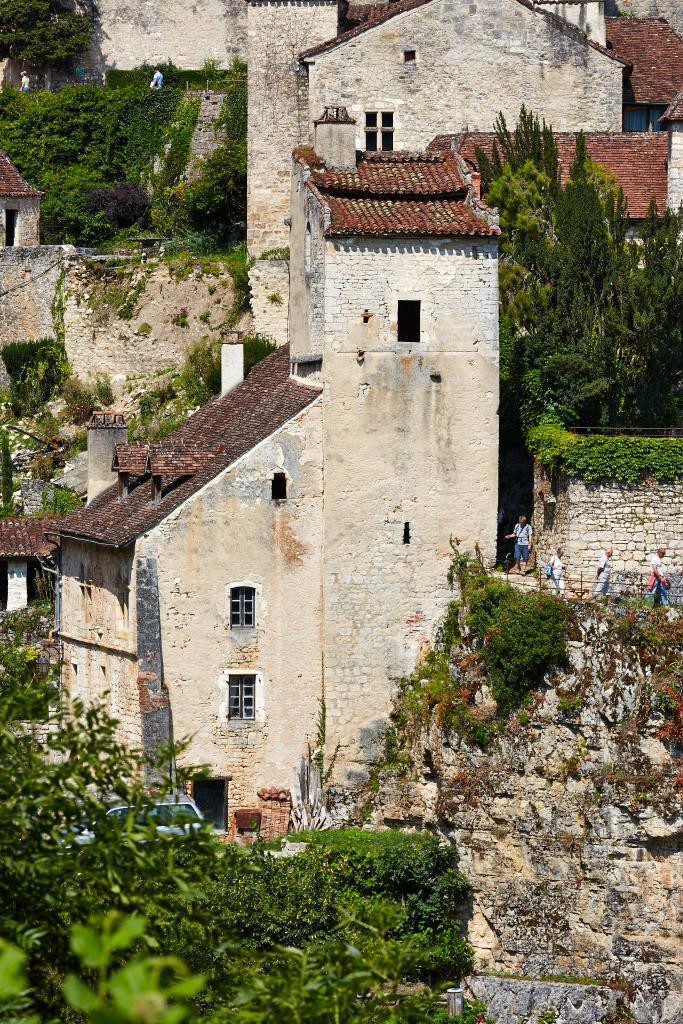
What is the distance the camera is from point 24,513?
172 feet

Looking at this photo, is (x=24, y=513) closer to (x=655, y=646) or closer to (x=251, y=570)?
(x=251, y=570)

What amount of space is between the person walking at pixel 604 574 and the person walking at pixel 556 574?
657 mm

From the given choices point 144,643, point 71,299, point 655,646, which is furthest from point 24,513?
point 655,646

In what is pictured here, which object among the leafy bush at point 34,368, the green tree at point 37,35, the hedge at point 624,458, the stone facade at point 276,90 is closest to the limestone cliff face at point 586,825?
the hedge at point 624,458

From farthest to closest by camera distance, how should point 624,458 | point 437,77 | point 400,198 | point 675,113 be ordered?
point 437,77
point 675,113
point 400,198
point 624,458

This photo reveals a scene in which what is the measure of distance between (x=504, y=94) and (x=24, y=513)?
16642 mm

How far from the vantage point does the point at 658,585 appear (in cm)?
3672

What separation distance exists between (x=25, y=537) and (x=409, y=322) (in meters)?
15.1

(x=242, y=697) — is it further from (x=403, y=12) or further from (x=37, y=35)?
(x=37, y=35)

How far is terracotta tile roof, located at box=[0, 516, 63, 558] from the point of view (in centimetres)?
4922

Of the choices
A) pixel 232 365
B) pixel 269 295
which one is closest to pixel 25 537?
pixel 232 365

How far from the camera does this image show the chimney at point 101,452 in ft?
148

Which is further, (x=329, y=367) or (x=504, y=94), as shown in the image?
(x=504, y=94)

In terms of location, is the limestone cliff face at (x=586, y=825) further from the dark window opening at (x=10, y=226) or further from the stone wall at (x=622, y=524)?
the dark window opening at (x=10, y=226)
